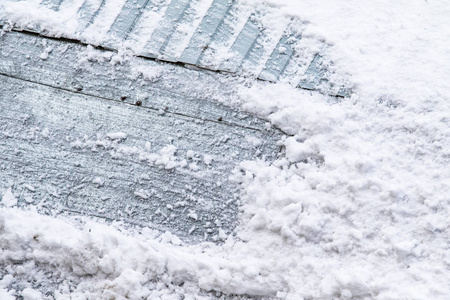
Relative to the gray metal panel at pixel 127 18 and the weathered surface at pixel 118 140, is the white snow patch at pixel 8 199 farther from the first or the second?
the gray metal panel at pixel 127 18

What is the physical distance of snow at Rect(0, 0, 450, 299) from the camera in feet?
4.69

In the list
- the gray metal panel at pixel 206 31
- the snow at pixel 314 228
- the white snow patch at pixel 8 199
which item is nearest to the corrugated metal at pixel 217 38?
the gray metal panel at pixel 206 31

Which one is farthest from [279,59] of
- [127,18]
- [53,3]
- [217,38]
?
[53,3]

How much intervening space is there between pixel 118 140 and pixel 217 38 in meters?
0.62

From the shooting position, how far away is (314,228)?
1.47 meters

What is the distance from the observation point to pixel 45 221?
1555mm

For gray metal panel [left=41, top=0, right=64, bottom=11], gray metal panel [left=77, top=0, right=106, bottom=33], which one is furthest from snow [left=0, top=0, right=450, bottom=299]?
gray metal panel [left=41, top=0, right=64, bottom=11]

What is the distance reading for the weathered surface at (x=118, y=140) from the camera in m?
1.62

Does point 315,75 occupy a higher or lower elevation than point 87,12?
higher

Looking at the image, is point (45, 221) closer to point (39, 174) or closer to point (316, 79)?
point (39, 174)

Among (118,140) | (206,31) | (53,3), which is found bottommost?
(118,140)

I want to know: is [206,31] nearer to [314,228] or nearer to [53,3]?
[53,3]

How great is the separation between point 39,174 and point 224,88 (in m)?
0.78

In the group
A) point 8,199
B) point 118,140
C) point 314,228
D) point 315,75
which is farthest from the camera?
point 315,75
